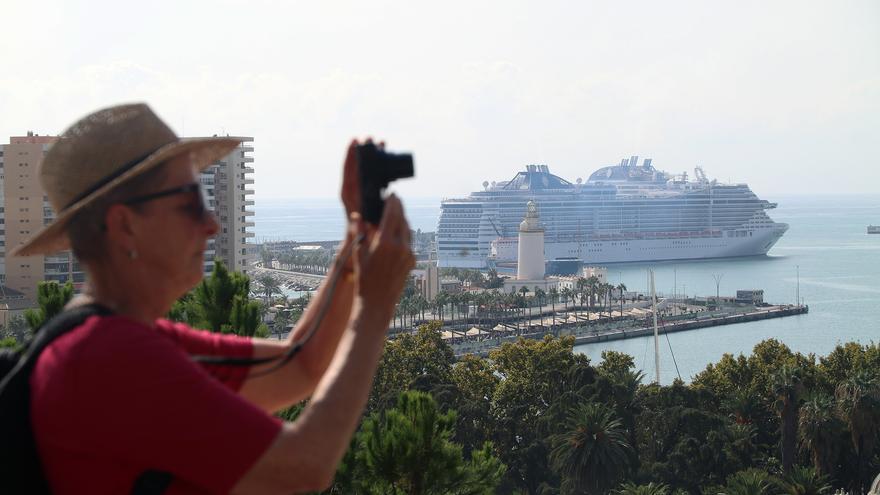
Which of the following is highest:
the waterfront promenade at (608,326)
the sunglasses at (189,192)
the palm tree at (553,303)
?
the sunglasses at (189,192)

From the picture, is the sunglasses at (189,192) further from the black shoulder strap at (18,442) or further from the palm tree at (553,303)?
the palm tree at (553,303)

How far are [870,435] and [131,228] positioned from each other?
50.3 feet

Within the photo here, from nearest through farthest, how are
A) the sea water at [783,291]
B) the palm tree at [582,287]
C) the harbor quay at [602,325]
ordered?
1. the sea water at [783,291]
2. the harbor quay at [602,325]
3. the palm tree at [582,287]

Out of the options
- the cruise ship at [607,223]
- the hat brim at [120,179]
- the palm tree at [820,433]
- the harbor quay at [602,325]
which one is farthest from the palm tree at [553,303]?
the hat brim at [120,179]

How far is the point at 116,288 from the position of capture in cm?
107

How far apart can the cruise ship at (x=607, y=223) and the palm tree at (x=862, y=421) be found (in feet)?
138

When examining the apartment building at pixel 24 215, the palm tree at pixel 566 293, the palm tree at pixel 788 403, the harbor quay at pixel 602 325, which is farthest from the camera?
the palm tree at pixel 566 293

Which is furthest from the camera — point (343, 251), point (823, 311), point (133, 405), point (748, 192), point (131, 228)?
point (748, 192)

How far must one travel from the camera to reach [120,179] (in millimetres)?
1056

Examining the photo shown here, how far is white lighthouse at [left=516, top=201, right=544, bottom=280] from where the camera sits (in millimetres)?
50250

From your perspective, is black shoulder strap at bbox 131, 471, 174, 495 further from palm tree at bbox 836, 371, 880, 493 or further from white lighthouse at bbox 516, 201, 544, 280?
white lighthouse at bbox 516, 201, 544, 280

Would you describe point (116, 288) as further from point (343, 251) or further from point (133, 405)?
point (343, 251)

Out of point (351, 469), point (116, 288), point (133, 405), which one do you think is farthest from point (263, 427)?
point (351, 469)

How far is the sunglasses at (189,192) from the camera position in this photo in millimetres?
1068
